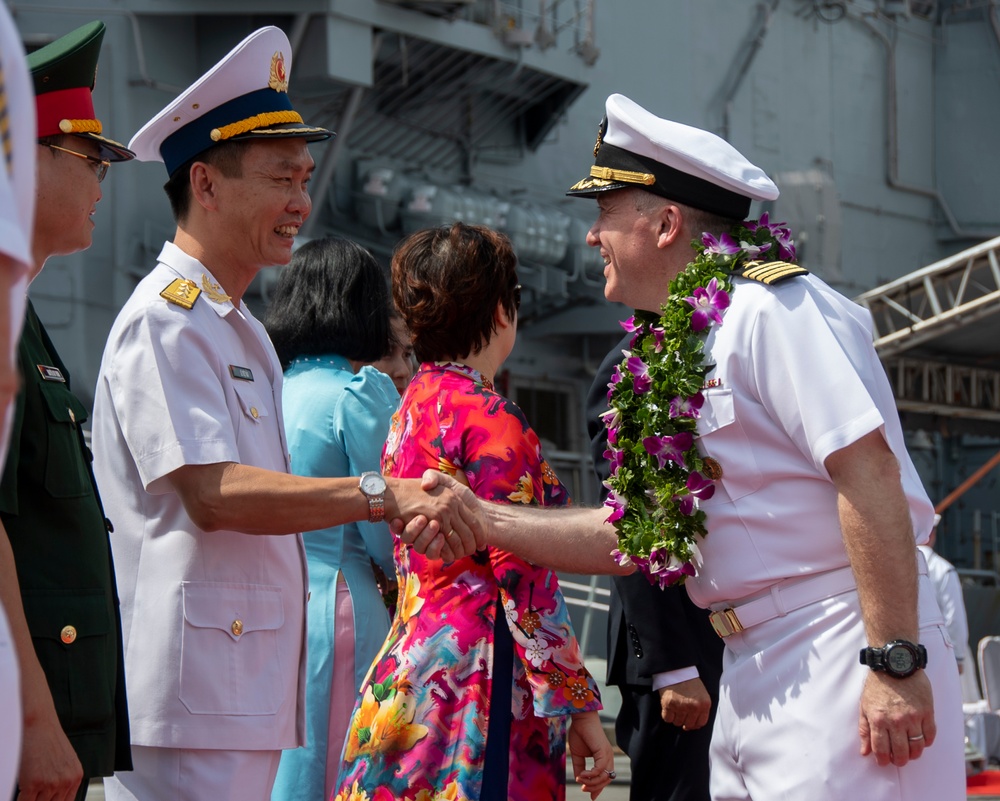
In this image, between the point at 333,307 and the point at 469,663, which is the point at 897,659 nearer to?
the point at 469,663

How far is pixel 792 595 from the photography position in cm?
263

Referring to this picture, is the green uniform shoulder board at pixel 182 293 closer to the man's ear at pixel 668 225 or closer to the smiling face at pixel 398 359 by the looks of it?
the man's ear at pixel 668 225

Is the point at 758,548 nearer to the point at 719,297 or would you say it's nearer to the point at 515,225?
the point at 719,297

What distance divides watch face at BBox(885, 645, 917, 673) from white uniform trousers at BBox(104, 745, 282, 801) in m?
1.24

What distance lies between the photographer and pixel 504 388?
17469 millimetres

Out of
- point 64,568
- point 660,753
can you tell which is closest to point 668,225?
point 64,568

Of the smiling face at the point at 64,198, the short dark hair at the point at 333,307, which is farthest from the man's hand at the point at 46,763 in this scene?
the short dark hair at the point at 333,307

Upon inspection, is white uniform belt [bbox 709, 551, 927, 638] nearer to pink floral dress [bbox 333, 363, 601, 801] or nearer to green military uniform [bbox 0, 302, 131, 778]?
pink floral dress [bbox 333, 363, 601, 801]

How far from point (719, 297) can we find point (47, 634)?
4.47 ft

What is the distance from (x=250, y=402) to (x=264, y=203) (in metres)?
0.46

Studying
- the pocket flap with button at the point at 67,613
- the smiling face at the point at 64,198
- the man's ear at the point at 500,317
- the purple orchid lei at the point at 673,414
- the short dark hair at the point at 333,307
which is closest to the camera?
the pocket flap with button at the point at 67,613

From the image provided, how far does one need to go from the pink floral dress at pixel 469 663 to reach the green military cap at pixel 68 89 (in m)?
0.98

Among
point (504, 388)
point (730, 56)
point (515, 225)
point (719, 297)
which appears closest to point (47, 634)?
point (719, 297)

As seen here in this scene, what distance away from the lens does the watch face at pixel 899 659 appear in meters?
2.46
